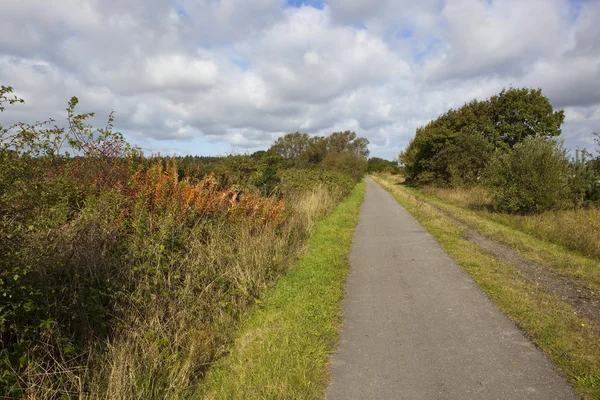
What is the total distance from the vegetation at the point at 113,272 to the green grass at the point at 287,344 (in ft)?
1.01

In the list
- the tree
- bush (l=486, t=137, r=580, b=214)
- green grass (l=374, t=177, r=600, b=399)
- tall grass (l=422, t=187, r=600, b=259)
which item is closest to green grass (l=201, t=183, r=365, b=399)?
green grass (l=374, t=177, r=600, b=399)

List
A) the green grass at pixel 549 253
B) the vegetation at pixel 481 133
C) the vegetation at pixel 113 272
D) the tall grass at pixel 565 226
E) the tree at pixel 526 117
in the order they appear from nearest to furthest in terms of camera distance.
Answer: the vegetation at pixel 113 272 < the green grass at pixel 549 253 < the tall grass at pixel 565 226 < the vegetation at pixel 481 133 < the tree at pixel 526 117

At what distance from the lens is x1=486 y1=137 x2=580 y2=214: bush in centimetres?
1373

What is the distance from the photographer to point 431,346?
407 centimetres

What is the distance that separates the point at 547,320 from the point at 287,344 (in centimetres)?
354

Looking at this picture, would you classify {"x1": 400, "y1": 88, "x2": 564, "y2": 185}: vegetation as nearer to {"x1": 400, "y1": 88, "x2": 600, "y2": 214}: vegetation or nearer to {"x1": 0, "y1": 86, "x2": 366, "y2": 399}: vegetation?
{"x1": 400, "y1": 88, "x2": 600, "y2": 214}: vegetation

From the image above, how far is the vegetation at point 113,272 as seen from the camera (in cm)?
305

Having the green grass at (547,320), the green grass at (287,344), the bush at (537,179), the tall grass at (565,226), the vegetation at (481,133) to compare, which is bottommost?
the green grass at (287,344)

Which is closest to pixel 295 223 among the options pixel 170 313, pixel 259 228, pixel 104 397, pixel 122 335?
pixel 259 228

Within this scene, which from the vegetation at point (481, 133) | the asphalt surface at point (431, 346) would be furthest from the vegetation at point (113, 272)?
the vegetation at point (481, 133)

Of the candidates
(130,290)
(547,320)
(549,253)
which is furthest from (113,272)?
(549,253)

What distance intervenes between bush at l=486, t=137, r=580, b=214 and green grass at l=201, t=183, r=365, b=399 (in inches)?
437

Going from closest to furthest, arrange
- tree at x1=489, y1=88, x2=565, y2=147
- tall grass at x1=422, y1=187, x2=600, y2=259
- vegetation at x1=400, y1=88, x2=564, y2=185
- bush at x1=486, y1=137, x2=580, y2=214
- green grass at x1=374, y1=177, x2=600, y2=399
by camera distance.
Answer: green grass at x1=374, y1=177, x2=600, y2=399, tall grass at x1=422, y1=187, x2=600, y2=259, bush at x1=486, y1=137, x2=580, y2=214, vegetation at x1=400, y1=88, x2=564, y2=185, tree at x1=489, y1=88, x2=565, y2=147

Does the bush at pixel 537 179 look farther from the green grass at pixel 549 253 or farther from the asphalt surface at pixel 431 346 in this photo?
the asphalt surface at pixel 431 346
